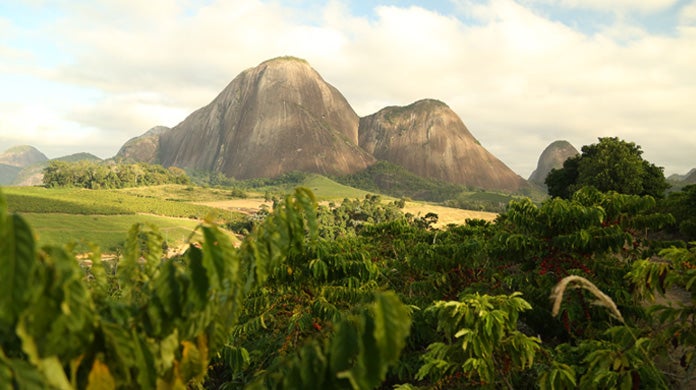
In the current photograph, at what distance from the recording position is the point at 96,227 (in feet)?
237

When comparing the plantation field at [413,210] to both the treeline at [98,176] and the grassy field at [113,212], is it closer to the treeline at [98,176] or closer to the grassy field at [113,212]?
the grassy field at [113,212]

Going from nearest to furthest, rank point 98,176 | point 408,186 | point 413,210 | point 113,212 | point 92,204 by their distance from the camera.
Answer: point 113,212 → point 92,204 → point 413,210 → point 98,176 → point 408,186

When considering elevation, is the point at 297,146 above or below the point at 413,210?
above

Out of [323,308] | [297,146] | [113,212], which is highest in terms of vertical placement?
[297,146]

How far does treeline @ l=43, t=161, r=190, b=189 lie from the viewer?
11044cm

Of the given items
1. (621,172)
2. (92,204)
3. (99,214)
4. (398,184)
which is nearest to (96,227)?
(99,214)

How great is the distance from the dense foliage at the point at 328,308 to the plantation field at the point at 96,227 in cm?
6164

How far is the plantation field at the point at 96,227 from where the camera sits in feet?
214

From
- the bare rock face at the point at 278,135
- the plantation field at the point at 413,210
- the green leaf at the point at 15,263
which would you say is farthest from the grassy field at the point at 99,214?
the bare rock face at the point at 278,135

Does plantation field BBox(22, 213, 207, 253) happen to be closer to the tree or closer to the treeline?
the treeline

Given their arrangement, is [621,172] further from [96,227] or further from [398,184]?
[398,184]

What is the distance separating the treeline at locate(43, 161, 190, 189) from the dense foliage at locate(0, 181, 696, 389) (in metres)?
125

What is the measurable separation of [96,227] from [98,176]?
5190 cm

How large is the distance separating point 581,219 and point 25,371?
8226mm
